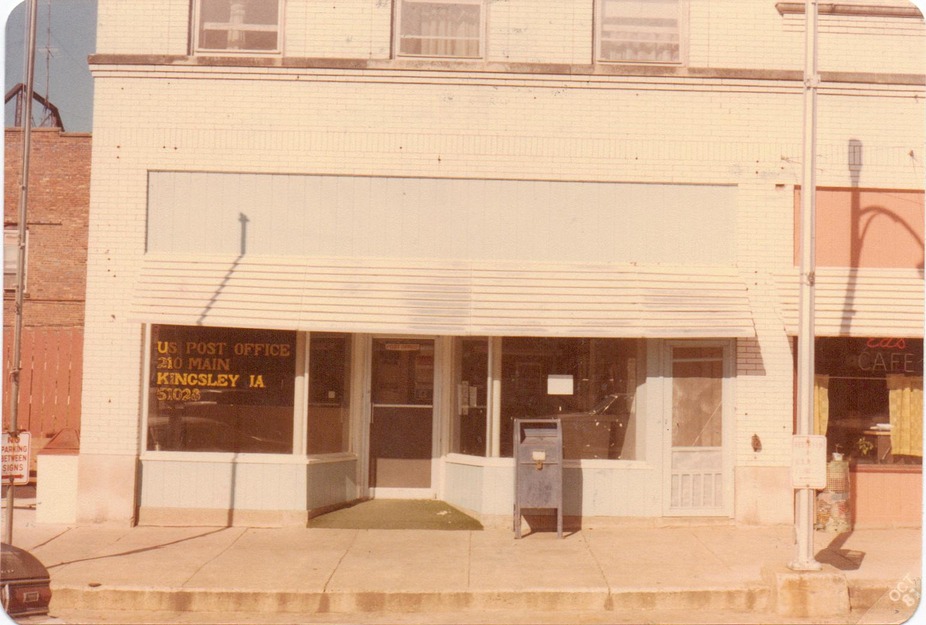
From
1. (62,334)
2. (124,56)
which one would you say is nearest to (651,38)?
(124,56)

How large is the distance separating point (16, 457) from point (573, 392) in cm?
585

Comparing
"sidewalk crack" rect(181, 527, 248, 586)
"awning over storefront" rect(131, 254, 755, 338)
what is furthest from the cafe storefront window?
"sidewalk crack" rect(181, 527, 248, 586)

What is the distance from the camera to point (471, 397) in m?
10.8

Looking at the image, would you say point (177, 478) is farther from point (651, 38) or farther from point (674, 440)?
point (651, 38)

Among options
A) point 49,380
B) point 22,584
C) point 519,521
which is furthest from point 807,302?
point 49,380

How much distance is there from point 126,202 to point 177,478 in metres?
3.23

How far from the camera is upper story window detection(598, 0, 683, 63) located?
35.1ft

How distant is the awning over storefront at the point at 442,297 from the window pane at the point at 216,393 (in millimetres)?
548

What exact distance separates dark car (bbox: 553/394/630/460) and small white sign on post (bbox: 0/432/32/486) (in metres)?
5.55

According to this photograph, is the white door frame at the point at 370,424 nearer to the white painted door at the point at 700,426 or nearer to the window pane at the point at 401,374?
the window pane at the point at 401,374

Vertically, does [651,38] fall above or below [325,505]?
above

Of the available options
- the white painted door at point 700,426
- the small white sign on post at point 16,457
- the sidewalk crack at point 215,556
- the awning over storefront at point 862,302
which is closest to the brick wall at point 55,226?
the sidewalk crack at point 215,556

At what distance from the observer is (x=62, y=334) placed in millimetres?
12812

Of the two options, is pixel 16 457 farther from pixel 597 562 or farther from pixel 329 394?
pixel 597 562
